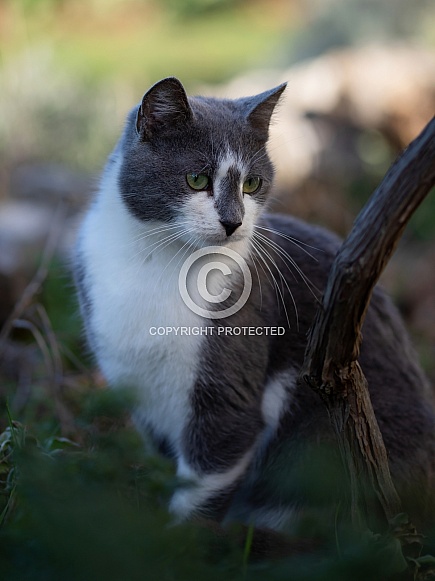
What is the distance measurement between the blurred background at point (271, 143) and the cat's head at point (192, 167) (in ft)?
1.89

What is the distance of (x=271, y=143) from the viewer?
4949 mm

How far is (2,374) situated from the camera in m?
3.34

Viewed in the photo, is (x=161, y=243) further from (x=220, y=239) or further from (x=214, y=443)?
(x=214, y=443)

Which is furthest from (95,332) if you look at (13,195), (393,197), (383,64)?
(383,64)

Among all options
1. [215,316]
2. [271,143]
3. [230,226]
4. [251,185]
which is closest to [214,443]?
[215,316]

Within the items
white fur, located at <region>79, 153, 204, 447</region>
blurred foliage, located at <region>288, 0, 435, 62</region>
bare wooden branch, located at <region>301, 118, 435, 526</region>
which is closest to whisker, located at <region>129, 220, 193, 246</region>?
white fur, located at <region>79, 153, 204, 447</region>

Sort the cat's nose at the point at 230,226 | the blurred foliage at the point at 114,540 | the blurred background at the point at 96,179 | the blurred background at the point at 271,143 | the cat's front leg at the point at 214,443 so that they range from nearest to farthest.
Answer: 1. the blurred foliage at the point at 114,540
2. the blurred background at the point at 96,179
3. the cat's nose at the point at 230,226
4. the cat's front leg at the point at 214,443
5. the blurred background at the point at 271,143

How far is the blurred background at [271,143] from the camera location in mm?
3539

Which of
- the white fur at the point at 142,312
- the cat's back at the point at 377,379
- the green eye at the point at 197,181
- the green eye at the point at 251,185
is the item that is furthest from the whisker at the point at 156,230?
the cat's back at the point at 377,379

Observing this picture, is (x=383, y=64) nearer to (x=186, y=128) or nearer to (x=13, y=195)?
(x=13, y=195)

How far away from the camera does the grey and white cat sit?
2059 millimetres

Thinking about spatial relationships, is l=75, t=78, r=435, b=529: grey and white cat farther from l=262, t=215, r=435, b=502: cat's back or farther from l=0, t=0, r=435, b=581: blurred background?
l=0, t=0, r=435, b=581: blurred background

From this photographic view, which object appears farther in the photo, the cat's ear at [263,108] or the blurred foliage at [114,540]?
the cat's ear at [263,108]

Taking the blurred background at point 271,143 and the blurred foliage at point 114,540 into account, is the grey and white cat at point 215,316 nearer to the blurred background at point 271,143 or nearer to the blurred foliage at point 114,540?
the blurred background at point 271,143
